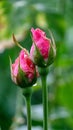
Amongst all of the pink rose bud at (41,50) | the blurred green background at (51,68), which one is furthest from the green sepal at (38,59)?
the blurred green background at (51,68)

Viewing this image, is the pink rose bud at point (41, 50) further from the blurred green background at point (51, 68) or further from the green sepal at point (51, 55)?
the blurred green background at point (51, 68)

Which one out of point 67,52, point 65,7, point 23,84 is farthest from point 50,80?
point 23,84

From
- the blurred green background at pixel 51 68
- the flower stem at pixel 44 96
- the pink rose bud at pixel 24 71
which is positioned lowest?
the blurred green background at pixel 51 68

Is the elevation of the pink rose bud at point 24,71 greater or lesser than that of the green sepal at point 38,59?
lesser

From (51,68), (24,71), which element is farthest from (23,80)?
(51,68)

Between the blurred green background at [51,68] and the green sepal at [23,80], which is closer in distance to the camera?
the green sepal at [23,80]

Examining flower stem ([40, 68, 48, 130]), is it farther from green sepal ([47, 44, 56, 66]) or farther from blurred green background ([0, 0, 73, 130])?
blurred green background ([0, 0, 73, 130])

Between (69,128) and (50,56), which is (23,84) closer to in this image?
(50,56)
